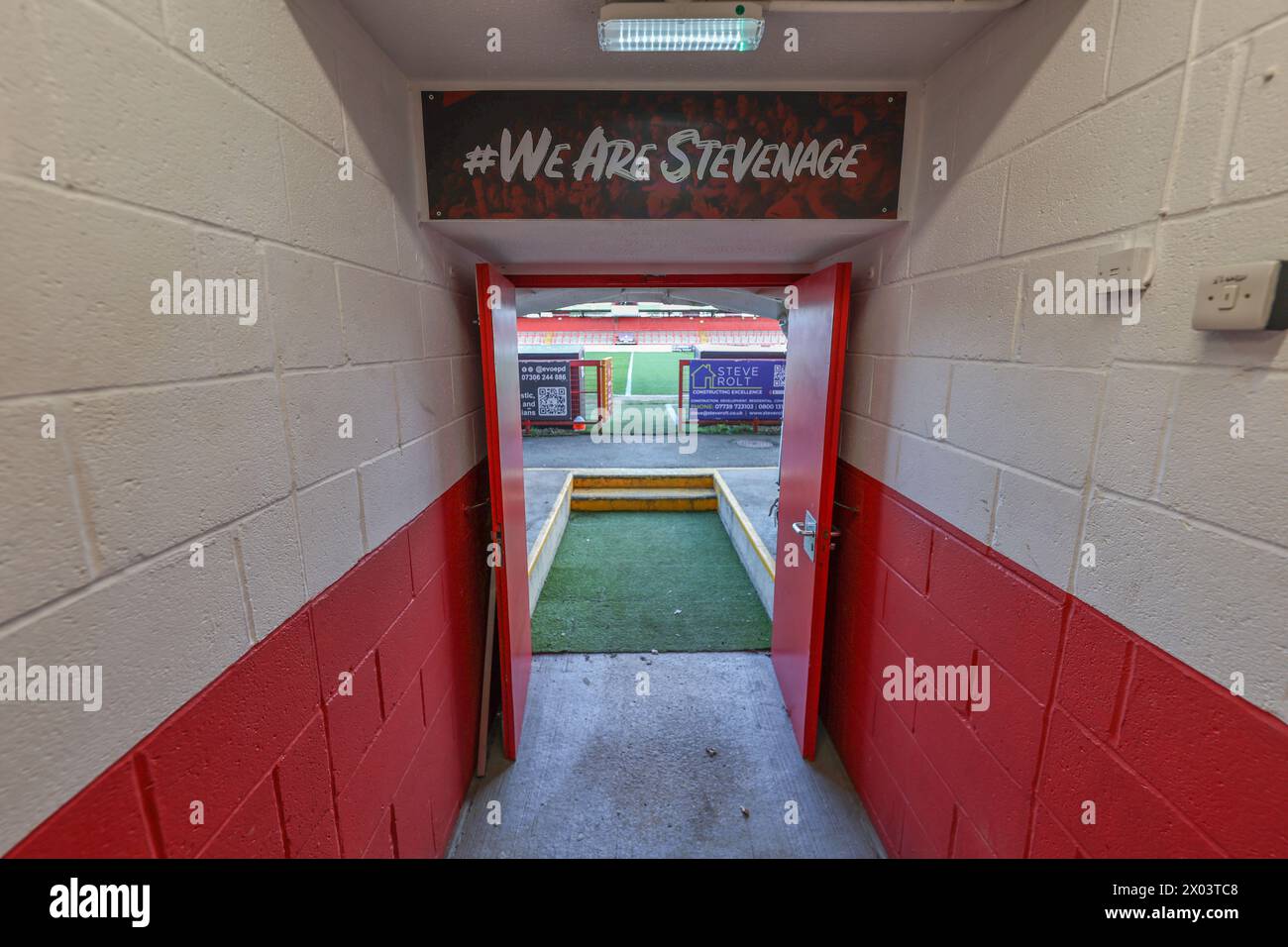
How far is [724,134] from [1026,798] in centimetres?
207

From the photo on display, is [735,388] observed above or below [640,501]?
above

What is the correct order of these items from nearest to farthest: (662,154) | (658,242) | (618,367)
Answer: (662,154) → (658,242) → (618,367)

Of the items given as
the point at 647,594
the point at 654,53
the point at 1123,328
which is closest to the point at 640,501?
the point at 647,594

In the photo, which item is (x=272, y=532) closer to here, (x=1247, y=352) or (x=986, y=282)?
(x=1247, y=352)

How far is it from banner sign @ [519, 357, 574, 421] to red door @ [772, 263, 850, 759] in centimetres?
670

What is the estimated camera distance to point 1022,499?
4.15 feet

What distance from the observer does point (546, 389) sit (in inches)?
360

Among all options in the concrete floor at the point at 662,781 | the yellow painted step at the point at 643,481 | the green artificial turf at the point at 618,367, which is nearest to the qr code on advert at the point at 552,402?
the yellow painted step at the point at 643,481

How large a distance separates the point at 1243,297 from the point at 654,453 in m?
7.05

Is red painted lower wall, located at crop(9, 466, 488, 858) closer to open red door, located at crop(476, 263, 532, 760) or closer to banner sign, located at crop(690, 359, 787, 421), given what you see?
open red door, located at crop(476, 263, 532, 760)

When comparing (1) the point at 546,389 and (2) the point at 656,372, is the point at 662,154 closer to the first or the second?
(1) the point at 546,389

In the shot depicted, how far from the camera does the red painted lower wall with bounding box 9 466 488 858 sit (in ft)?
2.51

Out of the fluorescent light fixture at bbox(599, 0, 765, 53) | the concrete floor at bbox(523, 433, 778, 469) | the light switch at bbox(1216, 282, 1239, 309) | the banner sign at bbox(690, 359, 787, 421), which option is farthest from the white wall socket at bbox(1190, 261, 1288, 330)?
the banner sign at bbox(690, 359, 787, 421)

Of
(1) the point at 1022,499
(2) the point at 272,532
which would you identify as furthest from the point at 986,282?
(2) the point at 272,532
